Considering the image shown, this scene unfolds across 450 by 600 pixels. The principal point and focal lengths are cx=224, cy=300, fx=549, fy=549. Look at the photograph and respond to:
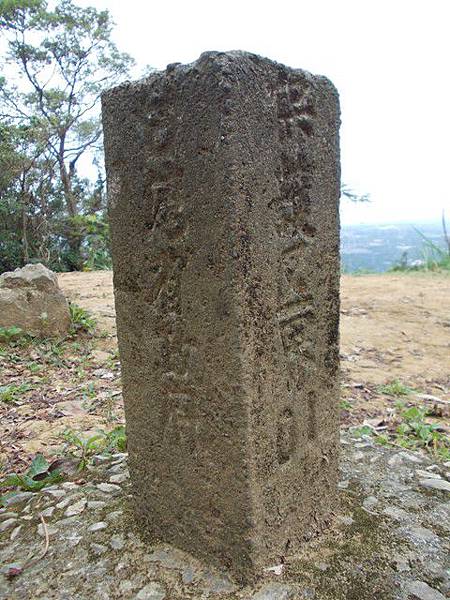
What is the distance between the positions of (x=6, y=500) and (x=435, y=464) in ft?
5.45

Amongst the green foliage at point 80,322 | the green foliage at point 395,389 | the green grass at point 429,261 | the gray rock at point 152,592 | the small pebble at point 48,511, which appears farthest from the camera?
the green grass at point 429,261

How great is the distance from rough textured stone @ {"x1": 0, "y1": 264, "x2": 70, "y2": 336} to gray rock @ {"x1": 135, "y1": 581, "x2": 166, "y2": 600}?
2960 millimetres

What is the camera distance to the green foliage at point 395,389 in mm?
3578

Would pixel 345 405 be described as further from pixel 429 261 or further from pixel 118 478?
pixel 429 261

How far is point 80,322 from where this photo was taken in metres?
4.40

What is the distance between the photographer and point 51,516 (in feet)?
6.15

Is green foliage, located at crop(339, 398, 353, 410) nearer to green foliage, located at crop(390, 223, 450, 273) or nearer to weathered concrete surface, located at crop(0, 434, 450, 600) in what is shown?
weathered concrete surface, located at crop(0, 434, 450, 600)

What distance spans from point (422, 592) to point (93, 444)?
1.52 meters

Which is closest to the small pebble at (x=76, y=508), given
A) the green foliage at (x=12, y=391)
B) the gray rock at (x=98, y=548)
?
the gray rock at (x=98, y=548)

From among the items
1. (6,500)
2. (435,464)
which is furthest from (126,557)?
(435,464)

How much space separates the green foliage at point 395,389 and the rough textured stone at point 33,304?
2.41 m

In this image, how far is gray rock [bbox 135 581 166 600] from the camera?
1468 mm

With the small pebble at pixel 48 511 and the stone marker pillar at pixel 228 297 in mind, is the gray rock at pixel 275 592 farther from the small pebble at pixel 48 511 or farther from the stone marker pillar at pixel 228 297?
the small pebble at pixel 48 511

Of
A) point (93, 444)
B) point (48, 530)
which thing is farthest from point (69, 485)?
point (93, 444)
